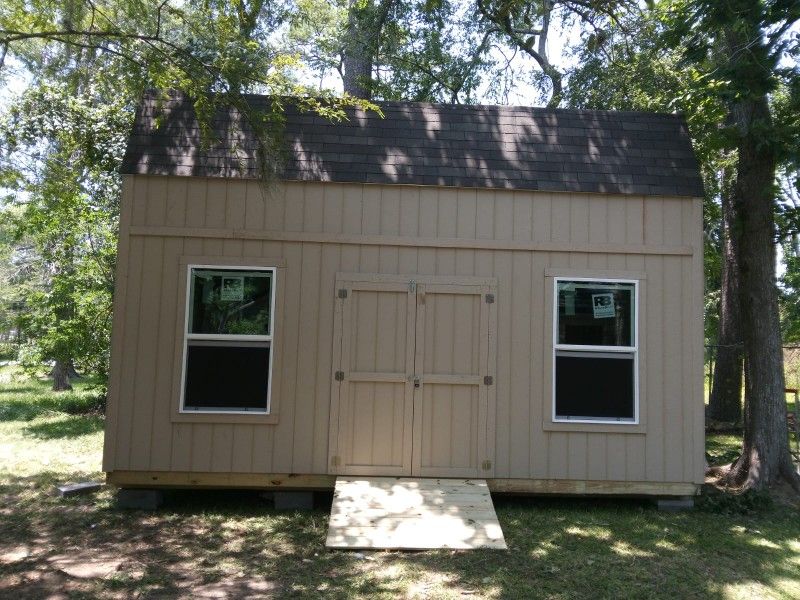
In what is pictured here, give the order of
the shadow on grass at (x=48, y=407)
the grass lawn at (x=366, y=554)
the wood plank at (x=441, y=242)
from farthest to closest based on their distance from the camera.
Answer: the shadow on grass at (x=48, y=407)
the wood plank at (x=441, y=242)
the grass lawn at (x=366, y=554)

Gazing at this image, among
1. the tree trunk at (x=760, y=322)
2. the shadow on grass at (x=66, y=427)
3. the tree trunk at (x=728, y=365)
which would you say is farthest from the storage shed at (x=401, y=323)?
the tree trunk at (x=728, y=365)

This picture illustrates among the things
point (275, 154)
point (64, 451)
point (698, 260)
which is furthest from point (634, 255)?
point (64, 451)

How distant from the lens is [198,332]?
6.43m

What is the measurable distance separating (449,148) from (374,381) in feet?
8.04

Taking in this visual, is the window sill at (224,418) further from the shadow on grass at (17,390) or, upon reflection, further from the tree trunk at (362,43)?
the shadow on grass at (17,390)

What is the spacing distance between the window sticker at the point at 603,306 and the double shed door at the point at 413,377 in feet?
3.32

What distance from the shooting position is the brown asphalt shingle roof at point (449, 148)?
6.59 m

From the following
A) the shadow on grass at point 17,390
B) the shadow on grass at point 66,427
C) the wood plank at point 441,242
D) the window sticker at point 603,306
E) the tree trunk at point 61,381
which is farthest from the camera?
the tree trunk at point 61,381

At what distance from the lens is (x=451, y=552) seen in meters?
5.14

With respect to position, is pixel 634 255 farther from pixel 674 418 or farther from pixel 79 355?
pixel 79 355

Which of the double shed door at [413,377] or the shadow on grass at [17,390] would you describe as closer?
the double shed door at [413,377]

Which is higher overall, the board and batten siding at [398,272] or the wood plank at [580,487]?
the board and batten siding at [398,272]

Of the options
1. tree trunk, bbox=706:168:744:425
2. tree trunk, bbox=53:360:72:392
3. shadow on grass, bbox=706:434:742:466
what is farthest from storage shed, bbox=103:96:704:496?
tree trunk, bbox=53:360:72:392

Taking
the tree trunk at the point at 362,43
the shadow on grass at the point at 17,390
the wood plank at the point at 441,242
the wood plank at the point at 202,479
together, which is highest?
the tree trunk at the point at 362,43
